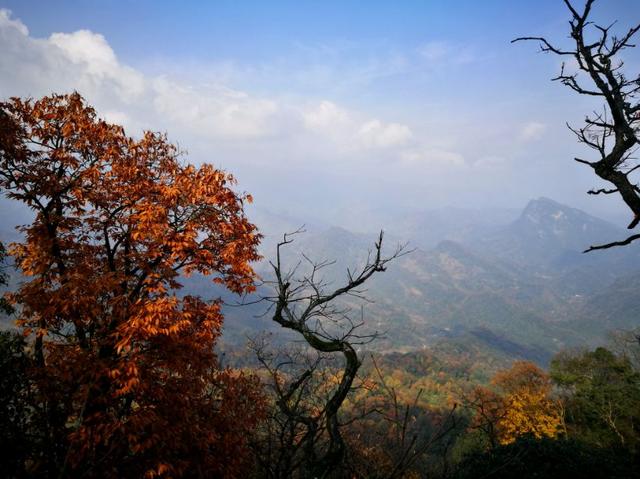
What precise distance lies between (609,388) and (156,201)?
136ft

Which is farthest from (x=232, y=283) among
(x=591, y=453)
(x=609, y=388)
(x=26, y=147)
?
(x=609, y=388)

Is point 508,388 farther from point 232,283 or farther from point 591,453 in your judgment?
point 232,283

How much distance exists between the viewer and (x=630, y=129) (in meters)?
6.06

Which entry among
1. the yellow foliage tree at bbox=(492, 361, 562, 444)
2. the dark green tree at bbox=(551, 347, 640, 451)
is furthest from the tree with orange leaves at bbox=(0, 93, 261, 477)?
the dark green tree at bbox=(551, 347, 640, 451)

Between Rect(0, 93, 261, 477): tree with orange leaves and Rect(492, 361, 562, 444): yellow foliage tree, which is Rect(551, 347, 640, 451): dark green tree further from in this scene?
Rect(0, 93, 261, 477): tree with orange leaves

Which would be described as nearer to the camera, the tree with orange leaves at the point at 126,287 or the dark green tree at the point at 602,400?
the tree with orange leaves at the point at 126,287

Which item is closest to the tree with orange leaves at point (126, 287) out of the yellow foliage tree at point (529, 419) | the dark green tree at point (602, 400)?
the yellow foliage tree at point (529, 419)

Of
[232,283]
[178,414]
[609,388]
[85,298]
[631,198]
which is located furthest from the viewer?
[609,388]

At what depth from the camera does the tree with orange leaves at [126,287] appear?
8297 millimetres

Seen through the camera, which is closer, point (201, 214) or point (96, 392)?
point (96, 392)

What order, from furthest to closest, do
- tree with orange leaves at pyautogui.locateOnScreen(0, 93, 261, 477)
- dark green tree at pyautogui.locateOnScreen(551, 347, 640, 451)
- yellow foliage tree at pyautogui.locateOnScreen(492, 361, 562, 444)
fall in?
yellow foliage tree at pyautogui.locateOnScreen(492, 361, 562, 444) < dark green tree at pyautogui.locateOnScreen(551, 347, 640, 451) < tree with orange leaves at pyautogui.locateOnScreen(0, 93, 261, 477)

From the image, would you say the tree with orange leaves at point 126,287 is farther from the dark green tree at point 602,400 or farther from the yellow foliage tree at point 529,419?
the dark green tree at point 602,400

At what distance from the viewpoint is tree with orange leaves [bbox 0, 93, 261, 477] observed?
8297 millimetres

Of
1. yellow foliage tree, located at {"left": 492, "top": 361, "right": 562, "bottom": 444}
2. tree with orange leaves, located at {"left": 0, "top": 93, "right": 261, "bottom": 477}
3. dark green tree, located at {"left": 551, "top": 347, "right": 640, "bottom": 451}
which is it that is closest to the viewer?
tree with orange leaves, located at {"left": 0, "top": 93, "right": 261, "bottom": 477}
